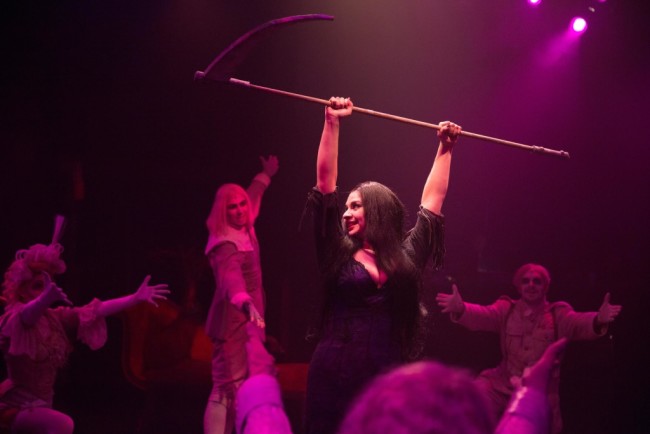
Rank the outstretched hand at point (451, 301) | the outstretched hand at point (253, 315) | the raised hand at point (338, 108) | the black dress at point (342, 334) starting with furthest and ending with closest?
the outstretched hand at point (451, 301)
the outstretched hand at point (253, 315)
the raised hand at point (338, 108)
the black dress at point (342, 334)

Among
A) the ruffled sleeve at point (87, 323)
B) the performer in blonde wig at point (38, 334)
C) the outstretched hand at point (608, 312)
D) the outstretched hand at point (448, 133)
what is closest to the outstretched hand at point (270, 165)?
the performer in blonde wig at point (38, 334)

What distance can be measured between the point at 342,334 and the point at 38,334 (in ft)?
7.91

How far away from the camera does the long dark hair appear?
2451 millimetres

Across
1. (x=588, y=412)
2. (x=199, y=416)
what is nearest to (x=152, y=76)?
(x=199, y=416)

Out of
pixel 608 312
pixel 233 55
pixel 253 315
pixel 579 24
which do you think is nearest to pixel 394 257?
pixel 253 315

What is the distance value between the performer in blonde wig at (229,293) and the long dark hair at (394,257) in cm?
154

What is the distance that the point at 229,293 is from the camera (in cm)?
411

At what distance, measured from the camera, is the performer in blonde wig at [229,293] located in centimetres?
432

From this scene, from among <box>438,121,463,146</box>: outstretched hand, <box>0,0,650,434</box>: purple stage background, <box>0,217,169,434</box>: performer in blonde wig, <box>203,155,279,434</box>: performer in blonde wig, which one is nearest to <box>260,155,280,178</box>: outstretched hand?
<box>0,0,650,434</box>: purple stage background

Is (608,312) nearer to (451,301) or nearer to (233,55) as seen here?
(451,301)

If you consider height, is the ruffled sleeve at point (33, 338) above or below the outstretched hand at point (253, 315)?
below

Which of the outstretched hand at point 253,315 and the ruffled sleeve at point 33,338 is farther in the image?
the ruffled sleeve at point 33,338

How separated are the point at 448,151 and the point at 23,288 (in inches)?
110

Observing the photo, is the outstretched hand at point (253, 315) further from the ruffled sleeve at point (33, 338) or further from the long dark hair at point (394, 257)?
the ruffled sleeve at point (33, 338)
